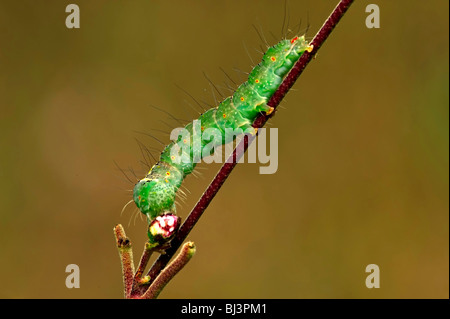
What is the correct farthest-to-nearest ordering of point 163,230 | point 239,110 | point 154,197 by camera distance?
point 239,110 → point 154,197 → point 163,230

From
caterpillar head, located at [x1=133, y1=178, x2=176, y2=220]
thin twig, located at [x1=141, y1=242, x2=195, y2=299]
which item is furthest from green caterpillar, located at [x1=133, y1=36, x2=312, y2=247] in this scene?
thin twig, located at [x1=141, y1=242, x2=195, y2=299]

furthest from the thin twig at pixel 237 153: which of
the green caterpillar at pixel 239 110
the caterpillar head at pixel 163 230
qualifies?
the green caterpillar at pixel 239 110

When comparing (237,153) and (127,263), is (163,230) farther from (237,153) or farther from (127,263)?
(237,153)

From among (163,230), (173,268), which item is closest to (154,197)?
(163,230)

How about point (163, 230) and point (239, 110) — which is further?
point (239, 110)

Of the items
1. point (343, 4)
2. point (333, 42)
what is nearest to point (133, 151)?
Result: point (333, 42)

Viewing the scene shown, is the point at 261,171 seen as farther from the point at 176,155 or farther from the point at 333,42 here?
the point at 176,155

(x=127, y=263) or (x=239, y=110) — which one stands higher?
(x=239, y=110)
